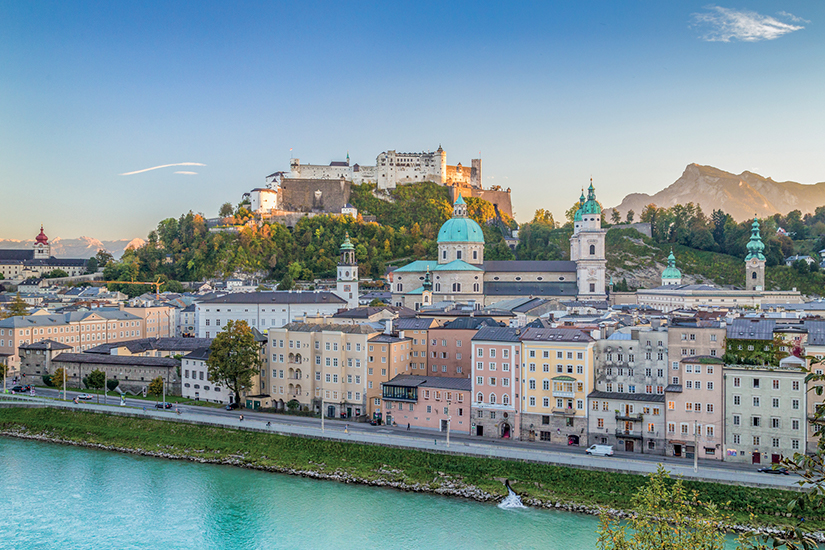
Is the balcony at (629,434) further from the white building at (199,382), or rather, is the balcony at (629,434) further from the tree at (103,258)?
the tree at (103,258)

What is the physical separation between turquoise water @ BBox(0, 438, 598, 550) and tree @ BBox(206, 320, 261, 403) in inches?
263

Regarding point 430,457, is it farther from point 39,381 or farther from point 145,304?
point 145,304

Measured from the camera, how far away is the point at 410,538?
20406 millimetres

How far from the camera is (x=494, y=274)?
61750mm

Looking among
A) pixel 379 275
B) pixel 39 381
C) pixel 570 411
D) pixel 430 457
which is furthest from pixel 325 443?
pixel 379 275

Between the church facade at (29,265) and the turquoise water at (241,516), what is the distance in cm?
7514

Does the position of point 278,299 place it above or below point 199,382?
above

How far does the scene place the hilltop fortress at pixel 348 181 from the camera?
90.4 meters

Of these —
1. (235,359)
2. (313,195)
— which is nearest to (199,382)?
(235,359)

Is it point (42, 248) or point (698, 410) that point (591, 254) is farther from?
point (42, 248)

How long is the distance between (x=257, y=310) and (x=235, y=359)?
69.6ft

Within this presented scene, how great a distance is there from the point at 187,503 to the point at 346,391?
1017cm

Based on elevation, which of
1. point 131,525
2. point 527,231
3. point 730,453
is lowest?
point 131,525

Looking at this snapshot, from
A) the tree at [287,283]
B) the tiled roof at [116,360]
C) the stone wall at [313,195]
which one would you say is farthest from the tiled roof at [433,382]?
the stone wall at [313,195]
